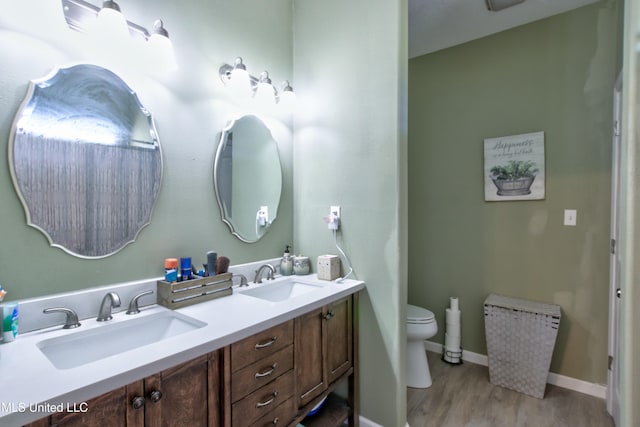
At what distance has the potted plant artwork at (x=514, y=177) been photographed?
2.31 m

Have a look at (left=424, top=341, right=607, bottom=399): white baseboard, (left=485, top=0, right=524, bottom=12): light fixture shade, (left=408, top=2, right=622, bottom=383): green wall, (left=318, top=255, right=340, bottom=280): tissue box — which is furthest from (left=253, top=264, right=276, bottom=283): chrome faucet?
(left=485, top=0, right=524, bottom=12): light fixture shade

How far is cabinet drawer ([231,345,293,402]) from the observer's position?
3.50ft

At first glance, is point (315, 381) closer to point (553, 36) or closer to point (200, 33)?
point (200, 33)

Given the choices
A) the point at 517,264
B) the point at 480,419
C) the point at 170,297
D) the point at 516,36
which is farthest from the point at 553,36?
the point at 170,297

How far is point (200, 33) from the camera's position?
62.1 inches

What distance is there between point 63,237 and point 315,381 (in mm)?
1222

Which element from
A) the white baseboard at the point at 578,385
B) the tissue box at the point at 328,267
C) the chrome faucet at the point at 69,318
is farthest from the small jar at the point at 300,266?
the white baseboard at the point at 578,385

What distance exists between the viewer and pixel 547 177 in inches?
89.0

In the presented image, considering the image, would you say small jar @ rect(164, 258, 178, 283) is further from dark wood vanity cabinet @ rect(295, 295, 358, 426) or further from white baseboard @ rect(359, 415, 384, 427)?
white baseboard @ rect(359, 415, 384, 427)

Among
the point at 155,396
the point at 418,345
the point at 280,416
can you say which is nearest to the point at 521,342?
the point at 418,345

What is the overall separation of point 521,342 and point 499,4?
2.39 m

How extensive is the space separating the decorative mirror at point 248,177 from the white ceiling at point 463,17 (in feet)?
4.81

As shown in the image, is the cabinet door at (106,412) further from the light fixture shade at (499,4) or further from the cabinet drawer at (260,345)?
the light fixture shade at (499,4)

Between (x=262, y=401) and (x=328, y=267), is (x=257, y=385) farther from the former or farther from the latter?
(x=328, y=267)
